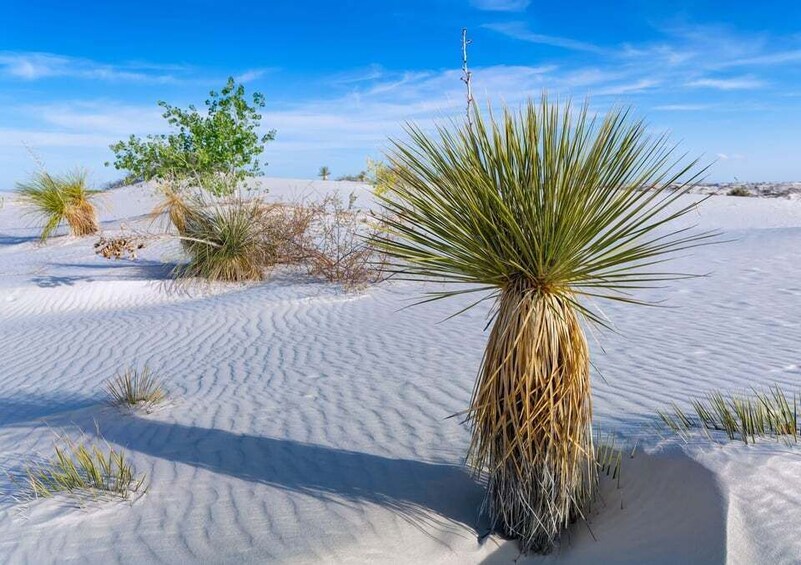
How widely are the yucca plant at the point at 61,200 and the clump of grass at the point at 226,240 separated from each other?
6.55 meters

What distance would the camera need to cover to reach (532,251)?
10.5 feet

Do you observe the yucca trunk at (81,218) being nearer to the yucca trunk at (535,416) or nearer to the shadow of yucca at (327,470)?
the shadow of yucca at (327,470)

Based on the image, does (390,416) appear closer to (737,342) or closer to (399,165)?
(399,165)

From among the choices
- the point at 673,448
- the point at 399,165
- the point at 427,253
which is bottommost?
the point at 673,448

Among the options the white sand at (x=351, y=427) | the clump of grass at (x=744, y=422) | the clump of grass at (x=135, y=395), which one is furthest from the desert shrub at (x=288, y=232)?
the clump of grass at (x=744, y=422)

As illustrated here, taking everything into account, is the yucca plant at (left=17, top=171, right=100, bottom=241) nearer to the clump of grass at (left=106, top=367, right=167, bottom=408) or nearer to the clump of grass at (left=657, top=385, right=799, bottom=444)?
the clump of grass at (left=106, top=367, right=167, bottom=408)

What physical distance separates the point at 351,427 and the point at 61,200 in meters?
15.2

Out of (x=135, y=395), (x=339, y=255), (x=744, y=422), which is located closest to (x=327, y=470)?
(x=135, y=395)

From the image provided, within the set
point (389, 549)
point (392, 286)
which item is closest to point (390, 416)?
point (389, 549)

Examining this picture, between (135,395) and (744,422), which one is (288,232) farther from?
(744,422)

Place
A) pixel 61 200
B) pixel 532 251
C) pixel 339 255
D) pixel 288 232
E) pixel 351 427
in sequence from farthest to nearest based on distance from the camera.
Answer: pixel 61 200 < pixel 288 232 < pixel 339 255 < pixel 351 427 < pixel 532 251

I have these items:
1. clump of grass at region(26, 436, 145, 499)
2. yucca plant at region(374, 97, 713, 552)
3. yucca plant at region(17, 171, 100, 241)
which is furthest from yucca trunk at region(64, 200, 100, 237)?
yucca plant at region(374, 97, 713, 552)

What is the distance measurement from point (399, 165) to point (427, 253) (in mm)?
472

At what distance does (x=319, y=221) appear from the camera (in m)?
13.0
